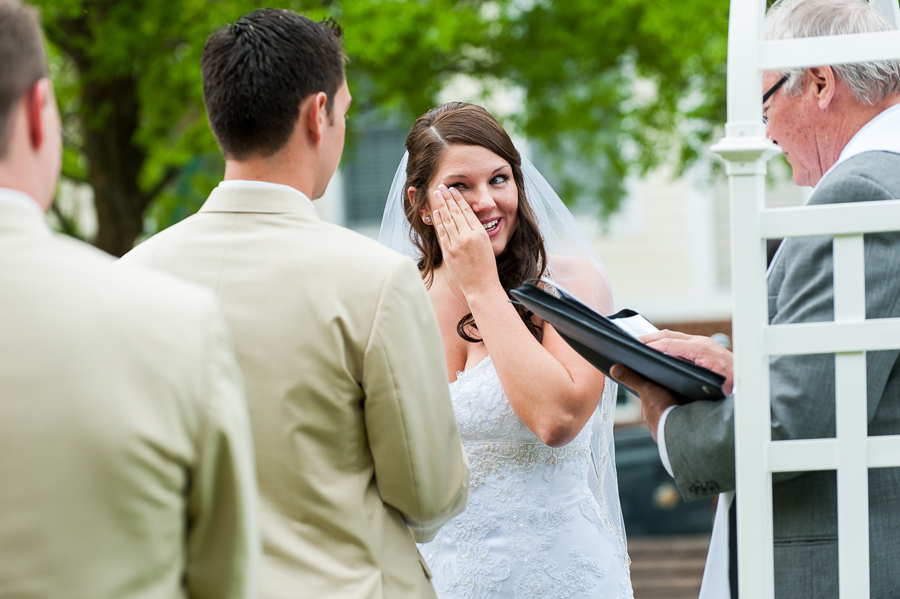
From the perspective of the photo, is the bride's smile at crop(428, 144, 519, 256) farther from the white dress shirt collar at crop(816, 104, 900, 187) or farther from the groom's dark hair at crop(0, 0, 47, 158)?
the groom's dark hair at crop(0, 0, 47, 158)

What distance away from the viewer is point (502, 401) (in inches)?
115

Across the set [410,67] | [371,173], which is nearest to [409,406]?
[410,67]

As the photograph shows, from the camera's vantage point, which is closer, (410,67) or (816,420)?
(816,420)

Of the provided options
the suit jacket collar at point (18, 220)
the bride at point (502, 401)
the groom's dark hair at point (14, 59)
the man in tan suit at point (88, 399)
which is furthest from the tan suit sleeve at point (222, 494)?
the bride at point (502, 401)

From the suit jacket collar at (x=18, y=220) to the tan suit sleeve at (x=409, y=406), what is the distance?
66 cm

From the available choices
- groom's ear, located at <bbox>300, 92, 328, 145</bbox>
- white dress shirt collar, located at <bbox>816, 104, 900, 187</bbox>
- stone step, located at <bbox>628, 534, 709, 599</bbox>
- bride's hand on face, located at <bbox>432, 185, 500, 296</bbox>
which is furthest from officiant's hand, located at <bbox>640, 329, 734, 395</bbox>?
stone step, located at <bbox>628, 534, 709, 599</bbox>

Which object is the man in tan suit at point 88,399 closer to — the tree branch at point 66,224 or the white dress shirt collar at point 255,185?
the white dress shirt collar at point 255,185

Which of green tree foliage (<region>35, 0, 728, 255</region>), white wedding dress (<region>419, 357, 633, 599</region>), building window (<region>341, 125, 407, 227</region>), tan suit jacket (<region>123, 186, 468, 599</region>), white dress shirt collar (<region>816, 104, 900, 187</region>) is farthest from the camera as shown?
building window (<region>341, 125, 407, 227</region>)

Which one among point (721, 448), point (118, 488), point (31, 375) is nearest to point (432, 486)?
point (721, 448)

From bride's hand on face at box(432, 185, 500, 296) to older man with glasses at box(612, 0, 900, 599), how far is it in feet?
2.31

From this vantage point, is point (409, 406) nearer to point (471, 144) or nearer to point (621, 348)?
point (621, 348)

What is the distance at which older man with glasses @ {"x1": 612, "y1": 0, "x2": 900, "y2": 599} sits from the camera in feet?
6.19

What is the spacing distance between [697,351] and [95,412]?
147 cm

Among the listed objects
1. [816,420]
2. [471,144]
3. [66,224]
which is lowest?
[816,420]
